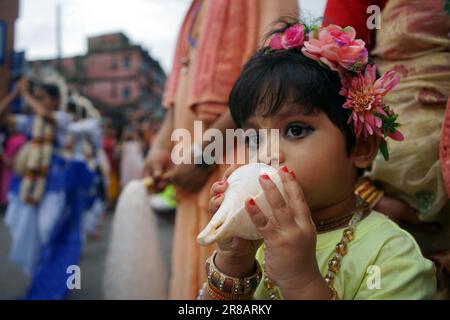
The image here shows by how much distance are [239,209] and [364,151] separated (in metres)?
0.43

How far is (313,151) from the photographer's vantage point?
0.90 metres

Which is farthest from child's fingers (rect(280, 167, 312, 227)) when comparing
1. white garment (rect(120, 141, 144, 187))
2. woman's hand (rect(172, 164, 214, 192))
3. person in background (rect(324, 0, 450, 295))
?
white garment (rect(120, 141, 144, 187))

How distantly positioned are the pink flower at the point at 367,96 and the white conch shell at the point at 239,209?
0.26 metres

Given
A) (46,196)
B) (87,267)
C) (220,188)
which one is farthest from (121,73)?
(220,188)

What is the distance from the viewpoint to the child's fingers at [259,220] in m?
0.74

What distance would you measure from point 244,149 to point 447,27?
2.12ft

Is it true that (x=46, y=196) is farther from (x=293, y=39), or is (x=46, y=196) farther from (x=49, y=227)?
(x=293, y=39)

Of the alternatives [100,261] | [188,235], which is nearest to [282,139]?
[188,235]

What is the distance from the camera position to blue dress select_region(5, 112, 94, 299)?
3516 millimetres

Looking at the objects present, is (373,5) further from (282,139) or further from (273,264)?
(273,264)

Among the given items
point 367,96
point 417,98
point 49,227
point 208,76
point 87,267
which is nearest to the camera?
point 367,96

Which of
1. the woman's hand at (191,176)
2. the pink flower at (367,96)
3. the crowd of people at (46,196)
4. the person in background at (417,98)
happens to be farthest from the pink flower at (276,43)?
the crowd of people at (46,196)

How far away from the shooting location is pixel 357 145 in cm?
102

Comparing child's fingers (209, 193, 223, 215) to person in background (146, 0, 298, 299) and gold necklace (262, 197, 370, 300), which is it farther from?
person in background (146, 0, 298, 299)
